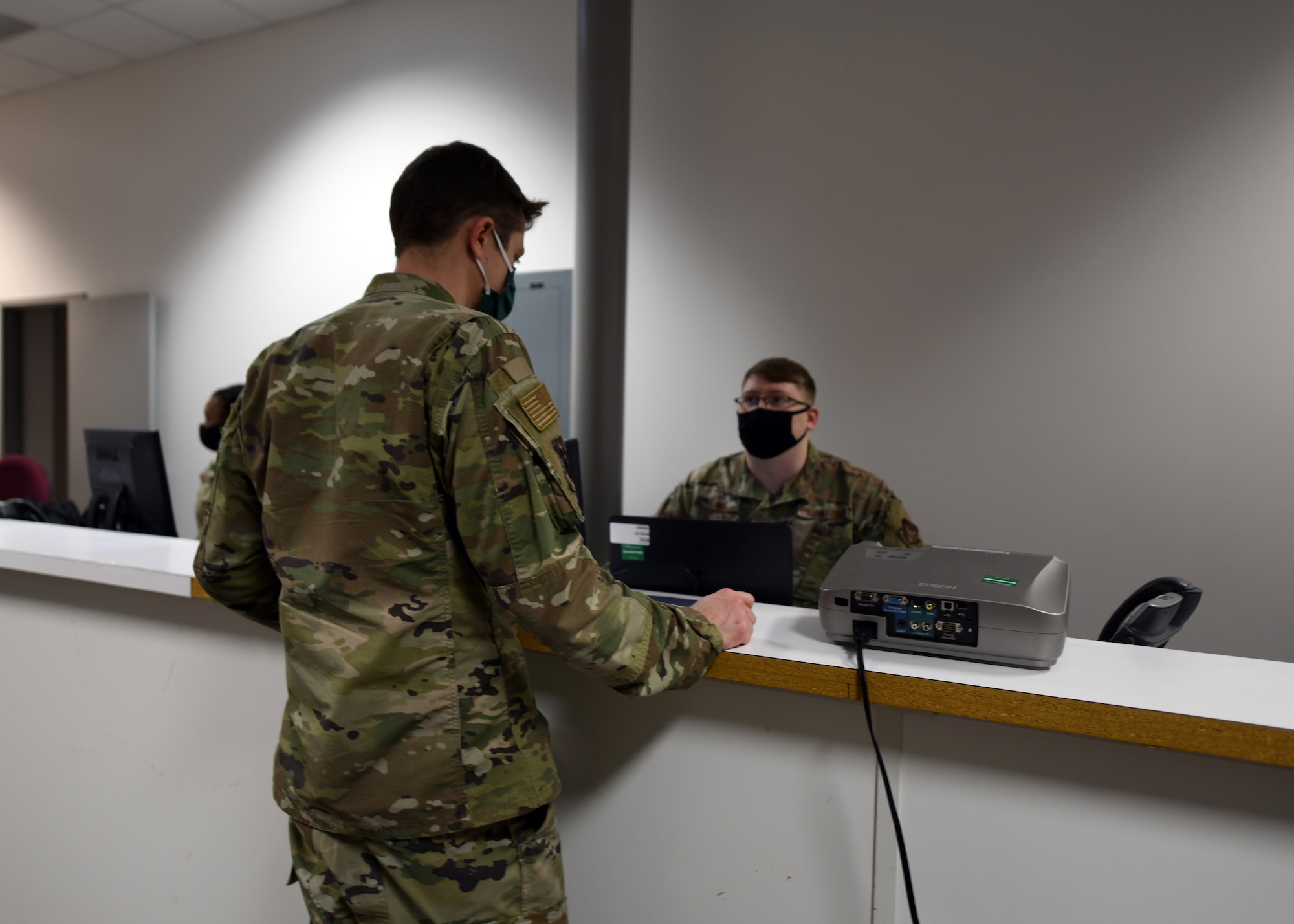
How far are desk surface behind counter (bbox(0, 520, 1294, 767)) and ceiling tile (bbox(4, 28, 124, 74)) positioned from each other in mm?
4833

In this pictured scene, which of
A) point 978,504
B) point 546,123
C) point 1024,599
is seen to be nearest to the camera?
point 1024,599

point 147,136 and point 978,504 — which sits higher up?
point 147,136

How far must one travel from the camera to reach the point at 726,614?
1064 mm

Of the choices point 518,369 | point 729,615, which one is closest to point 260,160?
point 518,369

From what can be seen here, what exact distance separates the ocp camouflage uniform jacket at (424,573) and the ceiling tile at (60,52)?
457 centimetres

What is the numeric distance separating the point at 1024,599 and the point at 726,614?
0.37m

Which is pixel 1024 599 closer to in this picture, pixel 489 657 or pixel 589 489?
pixel 489 657

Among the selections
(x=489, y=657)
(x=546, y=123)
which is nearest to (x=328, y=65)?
(x=546, y=123)

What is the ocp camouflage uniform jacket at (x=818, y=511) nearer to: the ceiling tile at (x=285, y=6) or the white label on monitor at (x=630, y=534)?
the white label on monitor at (x=630, y=534)

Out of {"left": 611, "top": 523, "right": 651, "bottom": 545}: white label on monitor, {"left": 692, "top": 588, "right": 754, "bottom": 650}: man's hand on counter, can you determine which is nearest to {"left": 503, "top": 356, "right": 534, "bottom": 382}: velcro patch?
{"left": 692, "top": 588, "right": 754, "bottom": 650}: man's hand on counter

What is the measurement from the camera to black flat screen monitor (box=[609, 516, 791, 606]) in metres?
1.43

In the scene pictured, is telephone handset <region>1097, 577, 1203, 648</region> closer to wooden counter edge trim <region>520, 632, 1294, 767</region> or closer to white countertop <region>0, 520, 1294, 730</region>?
white countertop <region>0, 520, 1294, 730</region>

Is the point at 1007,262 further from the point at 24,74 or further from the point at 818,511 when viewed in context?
the point at 24,74

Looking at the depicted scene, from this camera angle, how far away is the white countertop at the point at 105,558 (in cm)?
146
